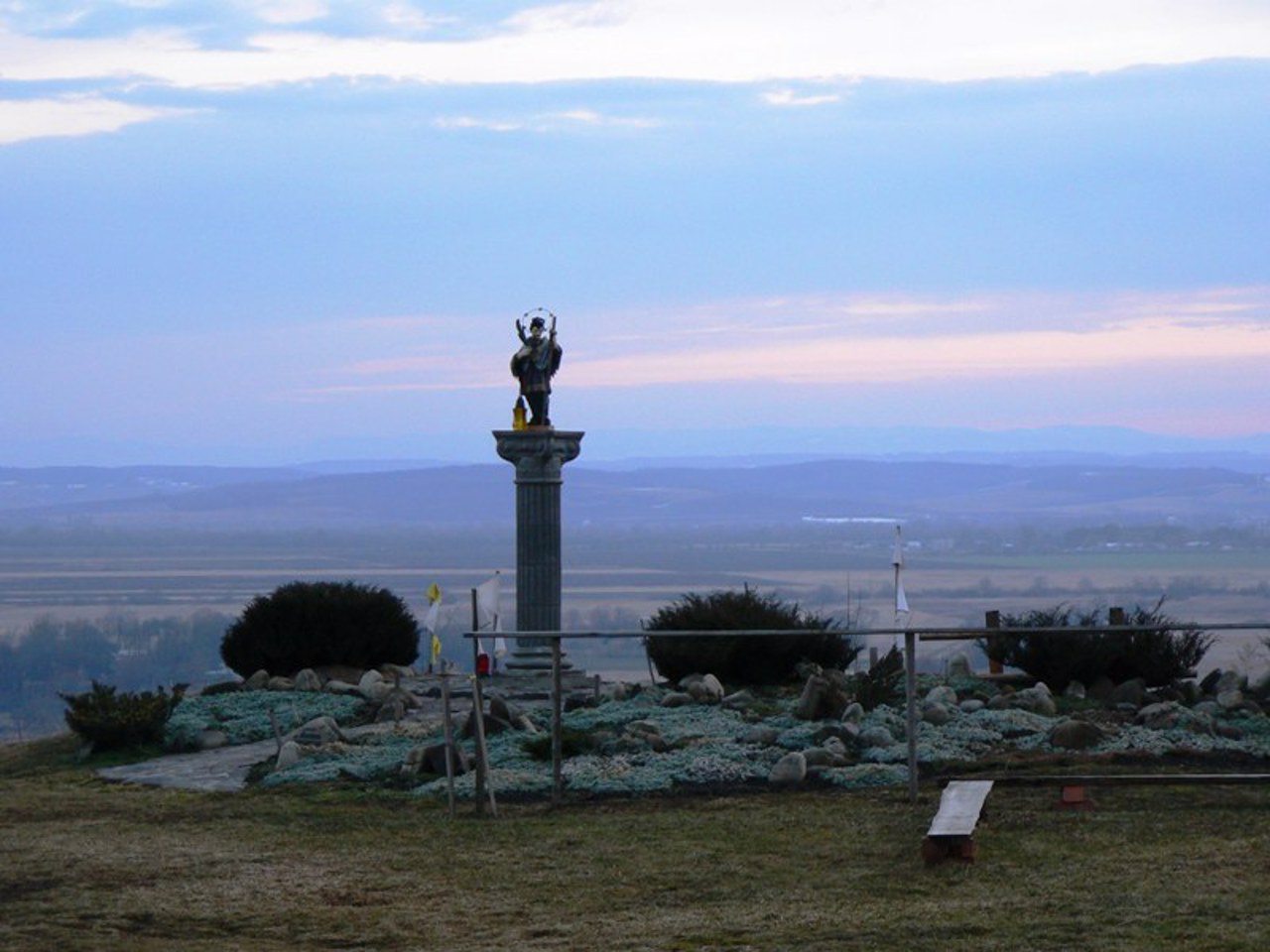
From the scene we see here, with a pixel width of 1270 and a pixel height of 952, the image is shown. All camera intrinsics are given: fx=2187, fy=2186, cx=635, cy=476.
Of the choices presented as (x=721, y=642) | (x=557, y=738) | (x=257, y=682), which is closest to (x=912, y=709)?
(x=557, y=738)

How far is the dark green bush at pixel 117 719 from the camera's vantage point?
20.8m

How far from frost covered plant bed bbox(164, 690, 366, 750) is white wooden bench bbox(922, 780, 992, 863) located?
27.9ft

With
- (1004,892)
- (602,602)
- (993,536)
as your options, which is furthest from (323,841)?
(993,536)

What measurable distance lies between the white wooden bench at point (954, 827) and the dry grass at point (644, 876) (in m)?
0.11

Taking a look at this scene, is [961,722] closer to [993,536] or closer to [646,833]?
[646,833]

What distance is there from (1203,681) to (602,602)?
76039mm

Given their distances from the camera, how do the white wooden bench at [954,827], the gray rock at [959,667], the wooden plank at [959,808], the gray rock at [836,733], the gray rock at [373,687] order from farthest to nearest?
1. the gray rock at [959,667]
2. the gray rock at [373,687]
3. the gray rock at [836,733]
4. the wooden plank at [959,808]
5. the white wooden bench at [954,827]

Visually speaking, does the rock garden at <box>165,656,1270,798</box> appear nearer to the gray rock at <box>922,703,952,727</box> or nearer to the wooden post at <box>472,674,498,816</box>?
the gray rock at <box>922,703,952,727</box>

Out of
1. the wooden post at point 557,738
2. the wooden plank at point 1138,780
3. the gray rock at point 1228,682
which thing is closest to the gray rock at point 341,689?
the wooden post at point 557,738

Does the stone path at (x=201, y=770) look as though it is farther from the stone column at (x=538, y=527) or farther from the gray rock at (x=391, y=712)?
the stone column at (x=538, y=527)

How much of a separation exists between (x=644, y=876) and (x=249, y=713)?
1021 centimetres

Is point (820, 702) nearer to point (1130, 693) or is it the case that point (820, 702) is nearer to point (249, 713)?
point (1130, 693)

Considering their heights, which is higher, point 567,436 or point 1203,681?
point 567,436

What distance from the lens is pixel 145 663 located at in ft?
276
